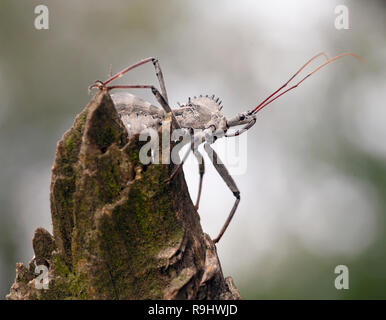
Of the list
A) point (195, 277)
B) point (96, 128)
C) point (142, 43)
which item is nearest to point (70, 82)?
point (142, 43)

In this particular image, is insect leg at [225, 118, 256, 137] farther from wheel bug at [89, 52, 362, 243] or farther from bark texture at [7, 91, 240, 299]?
bark texture at [7, 91, 240, 299]

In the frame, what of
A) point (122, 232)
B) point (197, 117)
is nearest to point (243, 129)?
point (197, 117)

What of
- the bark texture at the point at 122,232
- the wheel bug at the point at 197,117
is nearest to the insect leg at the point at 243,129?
the wheel bug at the point at 197,117

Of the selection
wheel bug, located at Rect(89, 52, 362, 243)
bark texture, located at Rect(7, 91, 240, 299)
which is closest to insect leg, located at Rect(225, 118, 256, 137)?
wheel bug, located at Rect(89, 52, 362, 243)

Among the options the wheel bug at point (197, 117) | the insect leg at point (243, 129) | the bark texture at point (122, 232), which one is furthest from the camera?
the insect leg at point (243, 129)

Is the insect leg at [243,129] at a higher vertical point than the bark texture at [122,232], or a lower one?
higher

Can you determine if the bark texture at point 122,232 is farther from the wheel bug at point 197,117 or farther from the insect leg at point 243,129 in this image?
the insect leg at point 243,129

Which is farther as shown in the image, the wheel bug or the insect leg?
the insect leg

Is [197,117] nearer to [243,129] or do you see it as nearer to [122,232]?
[243,129]
